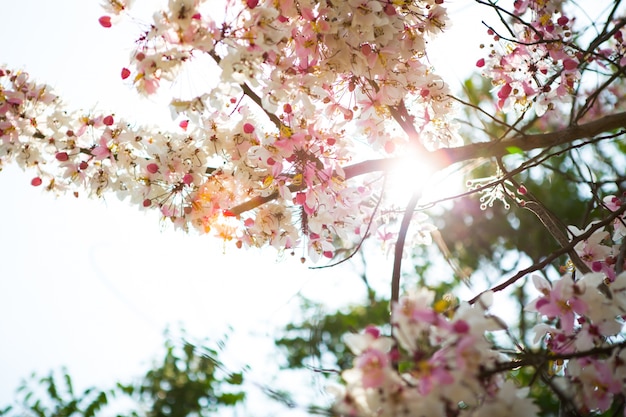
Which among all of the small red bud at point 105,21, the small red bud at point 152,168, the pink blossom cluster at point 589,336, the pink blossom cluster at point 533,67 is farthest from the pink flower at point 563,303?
the small red bud at point 105,21

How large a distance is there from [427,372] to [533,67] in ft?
5.50

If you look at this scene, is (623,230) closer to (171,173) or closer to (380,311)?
(171,173)

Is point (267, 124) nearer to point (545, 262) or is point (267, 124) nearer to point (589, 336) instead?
point (545, 262)

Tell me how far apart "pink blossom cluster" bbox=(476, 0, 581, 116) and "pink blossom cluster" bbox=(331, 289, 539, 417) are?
4.49 ft

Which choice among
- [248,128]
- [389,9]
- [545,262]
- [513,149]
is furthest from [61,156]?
[545,262]

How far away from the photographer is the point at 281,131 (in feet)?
6.55

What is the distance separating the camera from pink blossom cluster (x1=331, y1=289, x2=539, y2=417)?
111 cm

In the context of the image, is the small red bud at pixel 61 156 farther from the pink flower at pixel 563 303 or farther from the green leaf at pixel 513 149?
the pink flower at pixel 563 303

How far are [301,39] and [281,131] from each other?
332 mm

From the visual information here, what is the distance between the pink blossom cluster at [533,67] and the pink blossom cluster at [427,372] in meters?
1.37

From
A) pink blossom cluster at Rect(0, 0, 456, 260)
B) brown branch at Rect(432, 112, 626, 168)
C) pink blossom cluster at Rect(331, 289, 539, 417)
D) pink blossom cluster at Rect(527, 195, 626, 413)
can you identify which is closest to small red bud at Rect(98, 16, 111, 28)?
pink blossom cluster at Rect(0, 0, 456, 260)

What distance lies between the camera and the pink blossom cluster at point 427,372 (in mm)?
1109

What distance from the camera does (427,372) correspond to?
3.63 ft

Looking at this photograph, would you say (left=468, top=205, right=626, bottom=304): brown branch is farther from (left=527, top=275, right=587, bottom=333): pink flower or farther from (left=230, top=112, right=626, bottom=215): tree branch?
(left=230, top=112, right=626, bottom=215): tree branch
